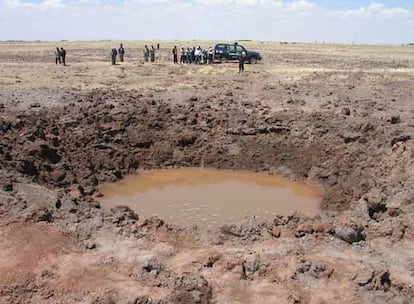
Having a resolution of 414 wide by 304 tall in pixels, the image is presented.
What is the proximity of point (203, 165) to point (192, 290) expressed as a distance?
1029cm

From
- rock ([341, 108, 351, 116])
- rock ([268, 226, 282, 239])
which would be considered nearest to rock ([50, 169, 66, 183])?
rock ([268, 226, 282, 239])

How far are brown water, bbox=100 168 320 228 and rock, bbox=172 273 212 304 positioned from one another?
15.9 ft

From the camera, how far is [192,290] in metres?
7.50

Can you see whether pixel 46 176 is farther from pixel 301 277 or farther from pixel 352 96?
pixel 352 96

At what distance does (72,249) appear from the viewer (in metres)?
8.91

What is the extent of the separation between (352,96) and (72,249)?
15.5 meters

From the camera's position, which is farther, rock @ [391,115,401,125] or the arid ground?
rock @ [391,115,401,125]

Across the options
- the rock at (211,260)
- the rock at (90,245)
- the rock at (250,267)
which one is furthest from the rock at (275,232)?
the rock at (90,245)

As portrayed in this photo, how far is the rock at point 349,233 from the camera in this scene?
29.9 ft

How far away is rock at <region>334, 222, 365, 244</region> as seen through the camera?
912cm

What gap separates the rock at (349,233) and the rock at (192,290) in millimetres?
2870

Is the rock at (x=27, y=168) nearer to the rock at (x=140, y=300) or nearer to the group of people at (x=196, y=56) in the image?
the rock at (x=140, y=300)

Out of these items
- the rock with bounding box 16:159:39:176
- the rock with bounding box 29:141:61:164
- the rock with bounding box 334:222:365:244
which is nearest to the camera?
the rock with bounding box 334:222:365:244

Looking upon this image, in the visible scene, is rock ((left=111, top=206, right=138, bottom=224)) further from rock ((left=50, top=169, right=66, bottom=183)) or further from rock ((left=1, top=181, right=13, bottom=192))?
rock ((left=50, top=169, right=66, bottom=183))
